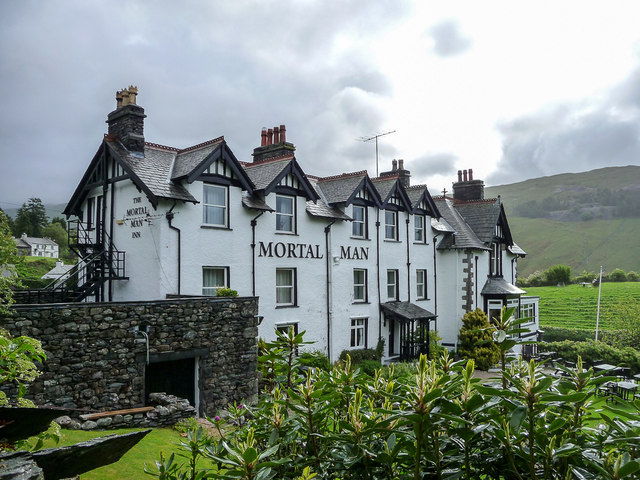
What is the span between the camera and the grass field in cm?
5031

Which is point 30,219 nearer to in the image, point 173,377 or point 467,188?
point 467,188

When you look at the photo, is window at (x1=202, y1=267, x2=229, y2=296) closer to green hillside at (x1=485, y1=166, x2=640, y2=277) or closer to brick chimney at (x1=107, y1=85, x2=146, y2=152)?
brick chimney at (x1=107, y1=85, x2=146, y2=152)

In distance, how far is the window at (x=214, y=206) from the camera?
64.3 ft

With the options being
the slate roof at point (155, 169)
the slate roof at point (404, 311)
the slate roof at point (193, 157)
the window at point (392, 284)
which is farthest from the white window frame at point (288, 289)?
the window at point (392, 284)

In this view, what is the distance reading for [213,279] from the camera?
64.6ft

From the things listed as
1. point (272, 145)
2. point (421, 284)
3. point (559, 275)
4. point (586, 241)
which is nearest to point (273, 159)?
point (272, 145)

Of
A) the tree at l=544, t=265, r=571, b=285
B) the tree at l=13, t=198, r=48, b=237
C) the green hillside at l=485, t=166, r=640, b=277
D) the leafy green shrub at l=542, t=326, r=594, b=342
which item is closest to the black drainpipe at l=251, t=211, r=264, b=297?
the leafy green shrub at l=542, t=326, r=594, b=342

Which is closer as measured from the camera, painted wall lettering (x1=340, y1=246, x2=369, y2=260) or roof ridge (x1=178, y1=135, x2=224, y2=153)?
roof ridge (x1=178, y1=135, x2=224, y2=153)

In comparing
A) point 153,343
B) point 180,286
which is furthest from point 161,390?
point 180,286

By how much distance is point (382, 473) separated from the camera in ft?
10.3

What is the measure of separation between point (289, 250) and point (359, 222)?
5.55 meters

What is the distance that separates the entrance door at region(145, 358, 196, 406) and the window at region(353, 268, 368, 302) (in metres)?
12.9

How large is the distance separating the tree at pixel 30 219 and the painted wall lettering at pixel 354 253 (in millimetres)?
76185

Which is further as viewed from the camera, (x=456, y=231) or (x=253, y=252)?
(x=456, y=231)
